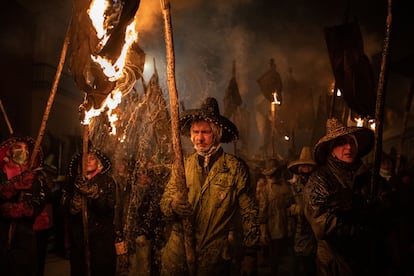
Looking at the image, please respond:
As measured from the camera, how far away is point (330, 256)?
385 cm

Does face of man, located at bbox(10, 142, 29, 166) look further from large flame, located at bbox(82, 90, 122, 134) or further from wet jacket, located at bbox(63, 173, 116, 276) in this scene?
large flame, located at bbox(82, 90, 122, 134)

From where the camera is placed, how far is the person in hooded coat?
3973 mm

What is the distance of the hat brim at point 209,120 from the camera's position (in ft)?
14.3

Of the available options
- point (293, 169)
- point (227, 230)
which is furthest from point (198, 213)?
point (293, 169)

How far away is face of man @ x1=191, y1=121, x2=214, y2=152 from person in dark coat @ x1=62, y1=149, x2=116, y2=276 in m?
2.11

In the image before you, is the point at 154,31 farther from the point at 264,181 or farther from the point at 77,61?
the point at 77,61

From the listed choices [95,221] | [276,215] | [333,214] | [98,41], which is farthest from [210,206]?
[276,215]

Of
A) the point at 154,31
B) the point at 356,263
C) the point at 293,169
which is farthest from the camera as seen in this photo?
the point at 154,31

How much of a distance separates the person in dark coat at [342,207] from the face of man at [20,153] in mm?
4333

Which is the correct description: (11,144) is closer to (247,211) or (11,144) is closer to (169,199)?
(169,199)

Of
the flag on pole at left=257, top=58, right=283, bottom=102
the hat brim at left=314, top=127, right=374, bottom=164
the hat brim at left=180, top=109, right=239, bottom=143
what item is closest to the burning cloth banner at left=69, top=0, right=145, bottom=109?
the hat brim at left=180, top=109, right=239, bottom=143

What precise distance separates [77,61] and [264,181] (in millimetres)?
5984

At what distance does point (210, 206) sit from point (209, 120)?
998 mm

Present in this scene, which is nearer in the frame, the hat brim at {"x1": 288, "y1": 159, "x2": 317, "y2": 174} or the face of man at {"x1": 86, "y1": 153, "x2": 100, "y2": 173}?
the face of man at {"x1": 86, "y1": 153, "x2": 100, "y2": 173}
